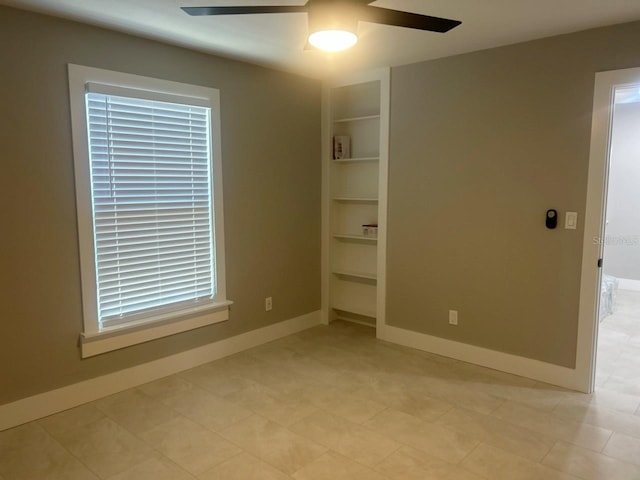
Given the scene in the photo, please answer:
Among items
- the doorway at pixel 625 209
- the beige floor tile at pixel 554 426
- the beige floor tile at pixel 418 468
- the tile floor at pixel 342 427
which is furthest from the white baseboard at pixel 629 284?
the beige floor tile at pixel 418 468

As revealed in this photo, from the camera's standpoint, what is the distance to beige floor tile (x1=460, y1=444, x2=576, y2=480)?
2203mm

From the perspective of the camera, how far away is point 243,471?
2.26m

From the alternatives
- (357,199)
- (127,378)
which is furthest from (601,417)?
(127,378)

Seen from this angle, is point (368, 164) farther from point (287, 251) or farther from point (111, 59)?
point (111, 59)

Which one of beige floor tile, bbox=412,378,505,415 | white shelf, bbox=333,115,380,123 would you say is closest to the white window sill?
beige floor tile, bbox=412,378,505,415

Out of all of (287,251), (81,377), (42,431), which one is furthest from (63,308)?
(287,251)

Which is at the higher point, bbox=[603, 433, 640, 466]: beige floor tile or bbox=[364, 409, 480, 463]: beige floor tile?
bbox=[603, 433, 640, 466]: beige floor tile

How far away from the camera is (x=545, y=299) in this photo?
3.22 metres

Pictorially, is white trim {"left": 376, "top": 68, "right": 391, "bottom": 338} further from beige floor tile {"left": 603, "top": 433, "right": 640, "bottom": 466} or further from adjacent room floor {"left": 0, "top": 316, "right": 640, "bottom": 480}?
beige floor tile {"left": 603, "top": 433, "right": 640, "bottom": 466}

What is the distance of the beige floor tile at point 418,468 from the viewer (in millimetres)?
2207

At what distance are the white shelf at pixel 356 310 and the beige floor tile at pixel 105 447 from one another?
252 centimetres

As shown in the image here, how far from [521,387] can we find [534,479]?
108cm

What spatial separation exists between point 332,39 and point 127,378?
266 centimetres

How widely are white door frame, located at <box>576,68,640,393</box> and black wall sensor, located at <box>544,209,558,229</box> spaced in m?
0.18
